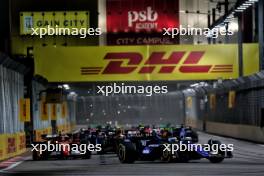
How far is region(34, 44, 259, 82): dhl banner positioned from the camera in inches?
1580

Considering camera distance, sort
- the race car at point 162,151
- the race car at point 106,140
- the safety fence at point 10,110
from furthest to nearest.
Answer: the race car at point 106,140 < the safety fence at point 10,110 < the race car at point 162,151

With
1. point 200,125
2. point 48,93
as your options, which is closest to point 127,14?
point 48,93

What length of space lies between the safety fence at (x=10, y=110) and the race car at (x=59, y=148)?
6.71 feet

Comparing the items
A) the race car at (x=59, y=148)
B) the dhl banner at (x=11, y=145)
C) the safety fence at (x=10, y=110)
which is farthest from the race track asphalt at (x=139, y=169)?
Result: the safety fence at (x=10, y=110)

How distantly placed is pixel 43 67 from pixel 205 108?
2897 centimetres

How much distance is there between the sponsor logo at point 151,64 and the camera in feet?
132

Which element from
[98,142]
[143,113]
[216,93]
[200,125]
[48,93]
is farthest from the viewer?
[143,113]

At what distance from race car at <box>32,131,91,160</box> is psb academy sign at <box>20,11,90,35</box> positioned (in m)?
21.4

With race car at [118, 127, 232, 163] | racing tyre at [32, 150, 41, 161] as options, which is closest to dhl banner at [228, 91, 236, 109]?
racing tyre at [32, 150, 41, 161]

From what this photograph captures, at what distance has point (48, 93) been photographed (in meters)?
39.8

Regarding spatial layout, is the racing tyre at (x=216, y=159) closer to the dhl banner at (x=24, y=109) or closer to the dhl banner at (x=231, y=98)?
the dhl banner at (x=24, y=109)

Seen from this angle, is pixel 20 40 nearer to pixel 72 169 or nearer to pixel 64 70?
pixel 64 70

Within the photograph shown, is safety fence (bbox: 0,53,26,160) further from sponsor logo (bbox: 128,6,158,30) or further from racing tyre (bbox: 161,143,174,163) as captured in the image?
racing tyre (bbox: 161,143,174,163)

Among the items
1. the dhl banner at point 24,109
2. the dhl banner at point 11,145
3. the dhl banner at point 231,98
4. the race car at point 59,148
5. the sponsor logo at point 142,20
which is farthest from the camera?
the dhl banner at point 231,98
